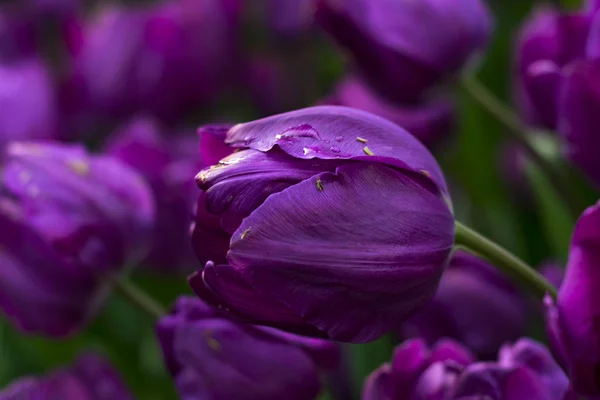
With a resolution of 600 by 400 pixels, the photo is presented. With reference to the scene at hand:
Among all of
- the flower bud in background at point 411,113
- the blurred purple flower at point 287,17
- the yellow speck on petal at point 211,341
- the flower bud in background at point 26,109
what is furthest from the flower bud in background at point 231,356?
the blurred purple flower at point 287,17

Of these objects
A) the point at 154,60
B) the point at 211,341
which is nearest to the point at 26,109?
the point at 154,60

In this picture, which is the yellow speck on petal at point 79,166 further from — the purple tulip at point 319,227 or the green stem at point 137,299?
the purple tulip at point 319,227

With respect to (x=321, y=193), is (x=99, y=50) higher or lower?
lower

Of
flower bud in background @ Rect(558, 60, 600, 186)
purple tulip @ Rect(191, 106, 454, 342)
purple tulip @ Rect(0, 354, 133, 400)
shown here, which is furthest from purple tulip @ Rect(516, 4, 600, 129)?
purple tulip @ Rect(0, 354, 133, 400)

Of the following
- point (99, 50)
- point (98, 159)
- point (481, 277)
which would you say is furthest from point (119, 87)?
point (481, 277)

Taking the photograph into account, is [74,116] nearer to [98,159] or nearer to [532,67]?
[98,159]

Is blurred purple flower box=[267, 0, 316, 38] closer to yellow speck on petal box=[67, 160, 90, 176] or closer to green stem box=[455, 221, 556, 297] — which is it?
yellow speck on petal box=[67, 160, 90, 176]
